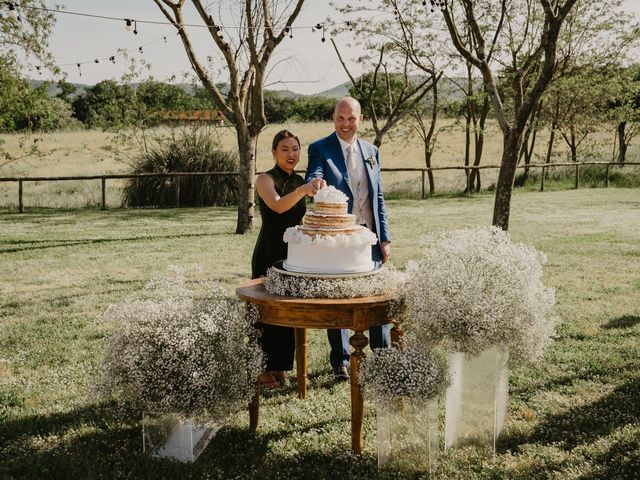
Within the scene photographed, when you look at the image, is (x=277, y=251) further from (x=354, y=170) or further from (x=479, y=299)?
(x=479, y=299)

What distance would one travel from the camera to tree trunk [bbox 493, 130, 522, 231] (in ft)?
29.1

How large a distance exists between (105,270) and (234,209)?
1016 centimetres

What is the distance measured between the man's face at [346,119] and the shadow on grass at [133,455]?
84.6 inches

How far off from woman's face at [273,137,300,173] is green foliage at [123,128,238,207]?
54.1 feet

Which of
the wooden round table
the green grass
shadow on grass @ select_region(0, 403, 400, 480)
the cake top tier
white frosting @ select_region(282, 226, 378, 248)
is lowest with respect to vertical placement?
shadow on grass @ select_region(0, 403, 400, 480)

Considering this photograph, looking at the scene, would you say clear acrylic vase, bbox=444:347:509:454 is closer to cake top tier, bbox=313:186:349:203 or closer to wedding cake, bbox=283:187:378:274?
wedding cake, bbox=283:187:378:274

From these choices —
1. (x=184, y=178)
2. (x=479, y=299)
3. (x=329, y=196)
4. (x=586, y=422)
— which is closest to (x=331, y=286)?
(x=329, y=196)

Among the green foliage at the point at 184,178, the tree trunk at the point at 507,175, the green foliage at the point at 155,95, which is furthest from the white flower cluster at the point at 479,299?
the green foliage at the point at 155,95

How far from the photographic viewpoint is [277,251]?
527cm

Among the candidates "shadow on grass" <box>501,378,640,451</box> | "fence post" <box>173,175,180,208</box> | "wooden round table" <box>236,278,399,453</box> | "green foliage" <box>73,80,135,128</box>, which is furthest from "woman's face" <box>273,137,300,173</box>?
"green foliage" <box>73,80,135,128</box>

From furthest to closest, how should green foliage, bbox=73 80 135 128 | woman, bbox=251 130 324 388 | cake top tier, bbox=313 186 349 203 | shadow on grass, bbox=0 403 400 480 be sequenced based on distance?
1. green foliage, bbox=73 80 135 128
2. woman, bbox=251 130 324 388
3. cake top tier, bbox=313 186 349 203
4. shadow on grass, bbox=0 403 400 480

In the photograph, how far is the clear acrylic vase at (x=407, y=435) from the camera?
3.79 meters

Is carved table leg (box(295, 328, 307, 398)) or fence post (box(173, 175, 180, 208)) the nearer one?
carved table leg (box(295, 328, 307, 398))

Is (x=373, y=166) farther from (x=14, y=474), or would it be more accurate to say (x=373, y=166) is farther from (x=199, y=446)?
(x=14, y=474)
